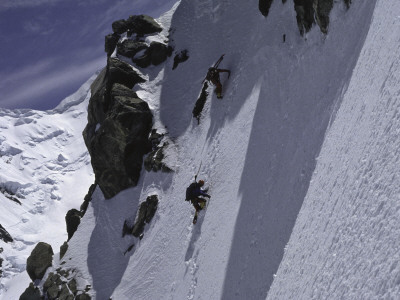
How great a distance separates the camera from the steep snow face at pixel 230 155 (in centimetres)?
1210

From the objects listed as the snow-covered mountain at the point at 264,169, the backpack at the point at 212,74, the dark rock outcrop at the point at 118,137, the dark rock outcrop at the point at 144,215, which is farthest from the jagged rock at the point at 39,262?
the backpack at the point at 212,74

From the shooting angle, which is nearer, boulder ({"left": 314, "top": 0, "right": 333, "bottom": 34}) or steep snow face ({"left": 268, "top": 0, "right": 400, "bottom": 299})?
steep snow face ({"left": 268, "top": 0, "right": 400, "bottom": 299})

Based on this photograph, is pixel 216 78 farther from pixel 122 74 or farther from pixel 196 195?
pixel 122 74

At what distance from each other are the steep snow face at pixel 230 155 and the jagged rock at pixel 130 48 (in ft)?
6.58

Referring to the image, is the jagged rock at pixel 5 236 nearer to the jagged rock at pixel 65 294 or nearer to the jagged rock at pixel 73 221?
the jagged rock at pixel 73 221

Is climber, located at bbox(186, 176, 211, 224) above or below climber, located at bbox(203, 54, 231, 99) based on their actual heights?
below

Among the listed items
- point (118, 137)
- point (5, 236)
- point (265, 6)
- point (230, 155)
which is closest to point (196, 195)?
point (230, 155)

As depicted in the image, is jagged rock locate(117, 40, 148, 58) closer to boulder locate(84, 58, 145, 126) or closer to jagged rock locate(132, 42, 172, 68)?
jagged rock locate(132, 42, 172, 68)

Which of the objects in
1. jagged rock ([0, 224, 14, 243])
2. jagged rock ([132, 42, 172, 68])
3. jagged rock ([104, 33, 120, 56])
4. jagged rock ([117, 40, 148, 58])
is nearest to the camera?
jagged rock ([132, 42, 172, 68])

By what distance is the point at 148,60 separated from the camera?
108 ft

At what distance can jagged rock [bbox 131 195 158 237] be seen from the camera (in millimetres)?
24094

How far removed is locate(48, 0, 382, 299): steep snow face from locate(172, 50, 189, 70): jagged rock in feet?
1.67

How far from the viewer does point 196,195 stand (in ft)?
57.9

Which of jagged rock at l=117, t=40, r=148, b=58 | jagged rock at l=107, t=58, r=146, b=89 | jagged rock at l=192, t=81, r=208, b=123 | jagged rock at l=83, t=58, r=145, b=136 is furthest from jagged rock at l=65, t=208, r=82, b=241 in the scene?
jagged rock at l=192, t=81, r=208, b=123
